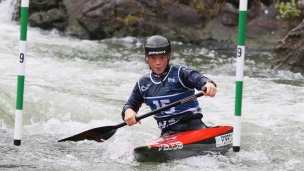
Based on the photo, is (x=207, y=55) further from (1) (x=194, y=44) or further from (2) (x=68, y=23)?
(2) (x=68, y=23)

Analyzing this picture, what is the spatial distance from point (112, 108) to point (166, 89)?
2254 mm

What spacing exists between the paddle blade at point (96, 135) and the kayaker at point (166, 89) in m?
0.45

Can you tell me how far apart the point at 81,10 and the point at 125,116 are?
962cm

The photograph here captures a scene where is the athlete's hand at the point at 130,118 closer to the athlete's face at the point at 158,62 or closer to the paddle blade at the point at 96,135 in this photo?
the athlete's face at the point at 158,62

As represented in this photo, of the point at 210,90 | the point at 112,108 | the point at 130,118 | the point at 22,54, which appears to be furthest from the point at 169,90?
the point at 112,108

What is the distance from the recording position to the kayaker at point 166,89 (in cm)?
530

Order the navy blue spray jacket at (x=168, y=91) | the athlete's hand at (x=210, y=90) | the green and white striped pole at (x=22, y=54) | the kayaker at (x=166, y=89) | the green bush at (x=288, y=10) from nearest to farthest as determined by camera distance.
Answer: the athlete's hand at (x=210, y=90) → the green and white striped pole at (x=22, y=54) → the kayaker at (x=166, y=89) → the navy blue spray jacket at (x=168, y=91) → the green bush at (x=288, y=10)

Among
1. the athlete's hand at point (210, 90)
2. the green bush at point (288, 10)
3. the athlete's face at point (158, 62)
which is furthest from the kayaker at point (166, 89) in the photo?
the green bush at point (288, 10)

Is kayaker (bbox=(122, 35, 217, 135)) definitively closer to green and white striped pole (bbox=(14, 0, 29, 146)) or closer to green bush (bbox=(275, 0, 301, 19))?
green and white striped pole (bbox=(14, 0, 29, 146))

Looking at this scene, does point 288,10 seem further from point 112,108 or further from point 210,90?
point 210,90

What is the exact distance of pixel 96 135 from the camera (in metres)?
5.99

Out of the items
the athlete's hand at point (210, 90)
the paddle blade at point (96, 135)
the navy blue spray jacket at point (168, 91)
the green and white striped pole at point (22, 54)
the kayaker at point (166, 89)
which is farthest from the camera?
the paddle blade at point (96, 135)

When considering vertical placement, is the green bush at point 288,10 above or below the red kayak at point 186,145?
above

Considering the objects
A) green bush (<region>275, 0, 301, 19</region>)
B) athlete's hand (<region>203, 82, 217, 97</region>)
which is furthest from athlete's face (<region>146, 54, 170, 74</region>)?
green bush (<region>275, 0, 301, 19</region>)
